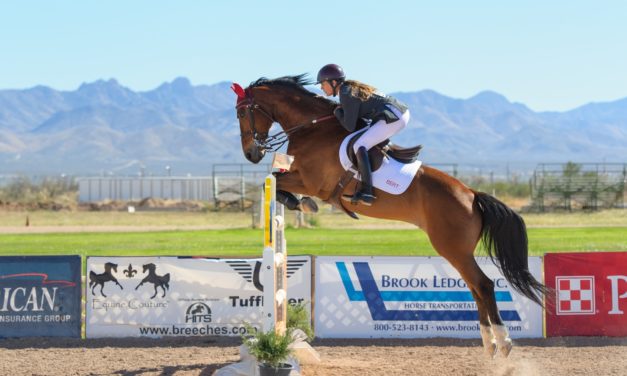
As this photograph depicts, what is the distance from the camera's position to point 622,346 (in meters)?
11.6

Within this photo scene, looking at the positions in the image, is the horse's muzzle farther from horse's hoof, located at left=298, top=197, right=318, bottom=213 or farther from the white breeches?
the white breeches

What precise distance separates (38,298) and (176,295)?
1895 millimetres

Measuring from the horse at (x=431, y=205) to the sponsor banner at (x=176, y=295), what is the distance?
10.1 feet

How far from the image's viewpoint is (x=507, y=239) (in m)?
9.46

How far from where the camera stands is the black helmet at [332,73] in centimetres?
909

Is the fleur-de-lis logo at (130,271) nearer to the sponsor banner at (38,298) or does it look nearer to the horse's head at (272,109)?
the sponsor banner at (38,298)

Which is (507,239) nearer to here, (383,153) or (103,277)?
(383,153)

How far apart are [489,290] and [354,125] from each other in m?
2.23

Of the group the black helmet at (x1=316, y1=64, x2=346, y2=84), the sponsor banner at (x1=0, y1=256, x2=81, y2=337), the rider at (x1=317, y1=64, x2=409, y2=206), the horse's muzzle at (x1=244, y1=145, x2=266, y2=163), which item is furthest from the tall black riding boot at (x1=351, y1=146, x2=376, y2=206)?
the sponsor banner at (x1=0, y1=256, x2=81, y2=337)

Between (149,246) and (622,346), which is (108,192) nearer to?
(149,246)

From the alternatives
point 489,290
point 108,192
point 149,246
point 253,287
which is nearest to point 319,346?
point 253,287

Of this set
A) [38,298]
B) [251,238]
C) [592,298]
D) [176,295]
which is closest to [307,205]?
[176,295]

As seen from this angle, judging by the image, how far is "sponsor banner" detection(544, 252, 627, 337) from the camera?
1226 cm

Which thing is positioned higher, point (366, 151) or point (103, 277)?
point (366, 151)
